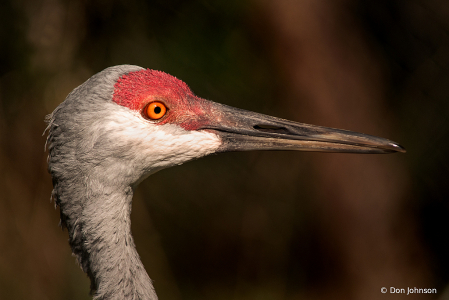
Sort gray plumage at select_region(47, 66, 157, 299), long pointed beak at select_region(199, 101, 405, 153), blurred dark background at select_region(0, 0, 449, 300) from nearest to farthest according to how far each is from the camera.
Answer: gray plumage at select_region(47, 66, 157, 299) → long pointed beak at select_region(199, 101, 405, 153) → blurred dark background at select_region(0, 0, 449, 300)

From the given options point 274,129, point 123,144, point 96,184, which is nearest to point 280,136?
point 274,129

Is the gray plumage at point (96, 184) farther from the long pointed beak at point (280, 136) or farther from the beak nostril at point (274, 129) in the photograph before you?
the beak nostril at point (274, 129)

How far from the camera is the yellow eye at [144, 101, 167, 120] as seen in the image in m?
1.87

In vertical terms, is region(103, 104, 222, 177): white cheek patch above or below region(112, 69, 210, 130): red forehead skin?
below

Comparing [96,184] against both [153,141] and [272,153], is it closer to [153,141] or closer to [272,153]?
[153,141]

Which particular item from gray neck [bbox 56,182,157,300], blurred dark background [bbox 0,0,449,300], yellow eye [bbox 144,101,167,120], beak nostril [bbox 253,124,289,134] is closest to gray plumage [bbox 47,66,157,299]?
gray neck [bbox 56,182,157,300]

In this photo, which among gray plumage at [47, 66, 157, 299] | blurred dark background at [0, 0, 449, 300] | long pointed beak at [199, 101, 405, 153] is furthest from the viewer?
blurred dark background at [0, 0, 449, 300]

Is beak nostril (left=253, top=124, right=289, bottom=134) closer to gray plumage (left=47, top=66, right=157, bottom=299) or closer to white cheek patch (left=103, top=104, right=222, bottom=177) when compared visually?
white cheek patch (left=103, top=104, right=222, bottom=177)

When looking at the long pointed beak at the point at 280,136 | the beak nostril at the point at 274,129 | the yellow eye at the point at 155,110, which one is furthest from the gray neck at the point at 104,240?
the beak nostril at the point at 274,129

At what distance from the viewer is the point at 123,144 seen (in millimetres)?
1792

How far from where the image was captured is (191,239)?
4.98 meters

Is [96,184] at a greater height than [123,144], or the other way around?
[123,144]

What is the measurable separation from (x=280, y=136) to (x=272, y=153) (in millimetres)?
2734

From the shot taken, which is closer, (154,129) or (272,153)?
(154,129)
